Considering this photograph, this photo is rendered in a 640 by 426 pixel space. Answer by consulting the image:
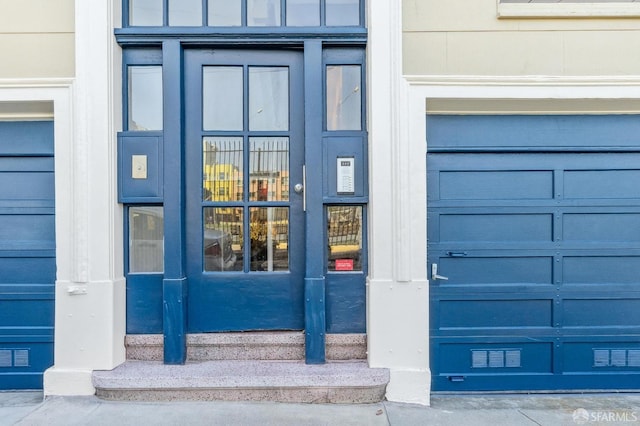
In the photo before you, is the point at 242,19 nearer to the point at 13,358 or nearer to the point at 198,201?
the point at 198,201

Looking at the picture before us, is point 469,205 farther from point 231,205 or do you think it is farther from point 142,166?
point 142,166

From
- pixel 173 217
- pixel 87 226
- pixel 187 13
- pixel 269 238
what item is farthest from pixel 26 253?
pixel 187 13

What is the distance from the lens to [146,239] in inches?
134

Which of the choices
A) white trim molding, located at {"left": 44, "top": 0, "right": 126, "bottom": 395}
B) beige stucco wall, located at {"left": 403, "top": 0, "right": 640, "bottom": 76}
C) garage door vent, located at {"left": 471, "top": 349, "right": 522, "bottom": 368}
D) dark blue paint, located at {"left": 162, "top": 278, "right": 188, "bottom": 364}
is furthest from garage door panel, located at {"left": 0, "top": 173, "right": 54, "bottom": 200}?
garage door vent, located at {"left": 471, "top": 349, "right": 522, "bottom": 368}

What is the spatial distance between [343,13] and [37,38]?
247 cm

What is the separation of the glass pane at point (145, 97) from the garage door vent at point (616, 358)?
13.7 ft

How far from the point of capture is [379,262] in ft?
Result: 10.7

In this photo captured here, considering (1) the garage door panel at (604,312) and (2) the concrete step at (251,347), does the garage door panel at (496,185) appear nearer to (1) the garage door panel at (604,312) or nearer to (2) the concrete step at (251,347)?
(1) the garage door panel at (604,312)

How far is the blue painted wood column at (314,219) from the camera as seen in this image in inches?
130

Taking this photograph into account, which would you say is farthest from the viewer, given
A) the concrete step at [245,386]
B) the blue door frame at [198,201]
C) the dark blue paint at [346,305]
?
the dark blue paint at [346,305]

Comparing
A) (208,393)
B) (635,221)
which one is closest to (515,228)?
(635,221)

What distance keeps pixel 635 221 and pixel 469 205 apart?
4.66 feet

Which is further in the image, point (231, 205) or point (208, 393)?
point (231, 205)

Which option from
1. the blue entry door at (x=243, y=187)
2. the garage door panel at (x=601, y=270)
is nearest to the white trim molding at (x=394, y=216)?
the blue entry door at (x=243, y=187)
